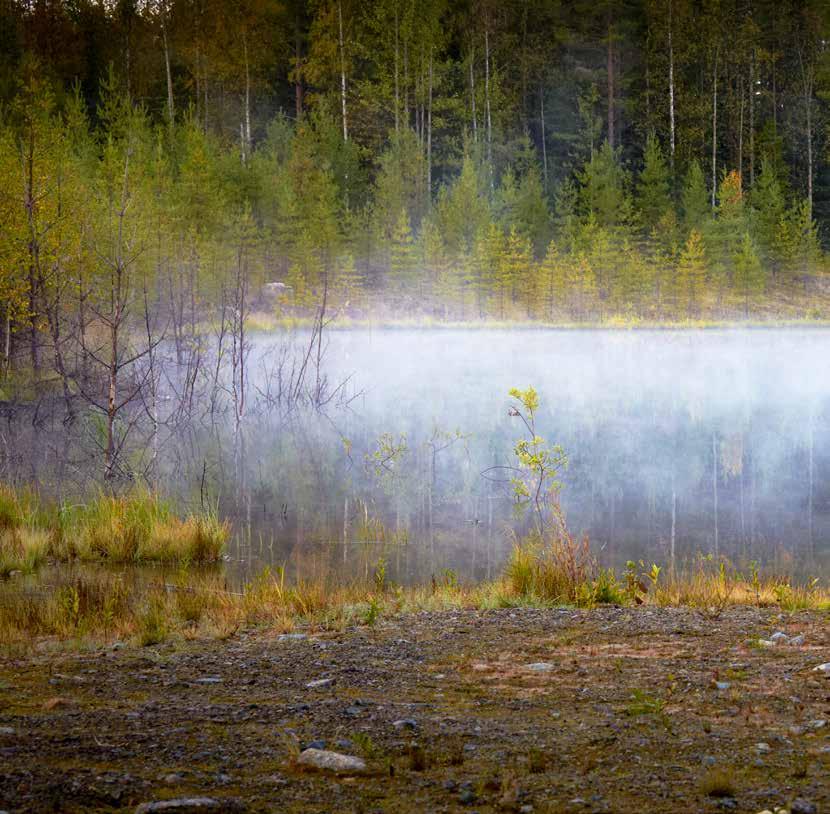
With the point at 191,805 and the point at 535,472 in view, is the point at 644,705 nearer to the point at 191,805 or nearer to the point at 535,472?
the point at 191,805

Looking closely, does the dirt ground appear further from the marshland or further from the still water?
the still water

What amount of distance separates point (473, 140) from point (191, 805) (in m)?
58.4

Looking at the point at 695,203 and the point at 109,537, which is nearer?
the point at 109,537

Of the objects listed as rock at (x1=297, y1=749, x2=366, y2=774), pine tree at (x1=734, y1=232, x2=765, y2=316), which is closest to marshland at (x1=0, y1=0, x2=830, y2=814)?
rock at (x1=297, y1=749, x2=366, y2=774)

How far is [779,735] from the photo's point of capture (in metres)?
4.63

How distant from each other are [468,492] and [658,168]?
153 ft

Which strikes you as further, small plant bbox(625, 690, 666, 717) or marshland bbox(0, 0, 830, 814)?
small plant bbox(625, 690, 666, 717)

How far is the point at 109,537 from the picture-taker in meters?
11.2

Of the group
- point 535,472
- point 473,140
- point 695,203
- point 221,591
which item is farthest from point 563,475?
point 695,203

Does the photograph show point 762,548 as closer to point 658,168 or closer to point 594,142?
point 658,168

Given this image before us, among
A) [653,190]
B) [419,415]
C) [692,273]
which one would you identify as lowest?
[419,415]

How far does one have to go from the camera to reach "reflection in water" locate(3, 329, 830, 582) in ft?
40.7

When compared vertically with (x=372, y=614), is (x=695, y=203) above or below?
above

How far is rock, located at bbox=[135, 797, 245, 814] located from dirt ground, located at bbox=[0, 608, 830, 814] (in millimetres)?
22
